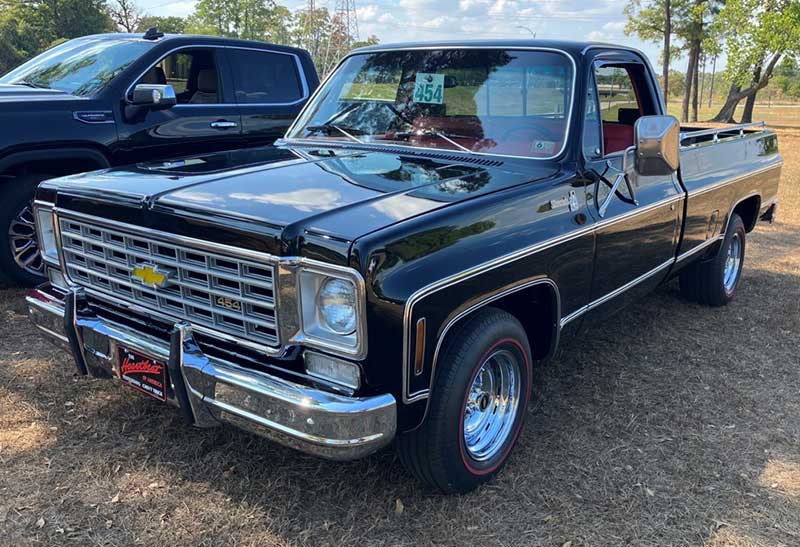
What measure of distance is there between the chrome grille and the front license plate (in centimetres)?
21

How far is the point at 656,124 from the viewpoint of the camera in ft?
11.2

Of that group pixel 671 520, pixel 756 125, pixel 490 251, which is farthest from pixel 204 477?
pixel 756 125

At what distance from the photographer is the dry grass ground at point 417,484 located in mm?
2791

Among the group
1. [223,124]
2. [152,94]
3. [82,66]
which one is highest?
[82,66]

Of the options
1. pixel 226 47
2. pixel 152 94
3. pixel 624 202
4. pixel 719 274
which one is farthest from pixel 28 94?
pixel 719 274

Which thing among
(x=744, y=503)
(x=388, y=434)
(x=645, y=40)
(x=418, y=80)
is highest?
(x=645, y=40)

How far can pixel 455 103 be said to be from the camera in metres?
3.72

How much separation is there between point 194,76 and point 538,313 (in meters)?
4.19

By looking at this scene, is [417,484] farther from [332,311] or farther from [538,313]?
[332,311]

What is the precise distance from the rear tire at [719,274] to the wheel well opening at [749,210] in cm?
12

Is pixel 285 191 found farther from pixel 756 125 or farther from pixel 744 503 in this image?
pixel 756 125

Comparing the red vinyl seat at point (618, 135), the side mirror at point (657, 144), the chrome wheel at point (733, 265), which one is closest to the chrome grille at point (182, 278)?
the side mirror at point (657, 144)

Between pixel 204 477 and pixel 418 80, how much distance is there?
2390 mm

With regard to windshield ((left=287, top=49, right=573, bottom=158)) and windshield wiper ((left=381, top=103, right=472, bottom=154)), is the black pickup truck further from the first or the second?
windshield wiper ((left=381, top=103, right=472, bottom=154))
